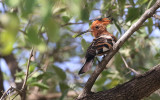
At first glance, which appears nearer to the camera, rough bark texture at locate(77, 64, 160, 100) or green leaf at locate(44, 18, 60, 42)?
green leaf at locate(44, 18, 60, 42)

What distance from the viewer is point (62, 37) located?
168 inches

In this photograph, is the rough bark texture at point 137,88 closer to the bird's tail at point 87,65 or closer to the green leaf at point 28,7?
the bird's tail at point 87,65

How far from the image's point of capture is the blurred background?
3.00 feet

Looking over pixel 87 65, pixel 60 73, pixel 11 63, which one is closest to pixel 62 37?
pixel 60 73

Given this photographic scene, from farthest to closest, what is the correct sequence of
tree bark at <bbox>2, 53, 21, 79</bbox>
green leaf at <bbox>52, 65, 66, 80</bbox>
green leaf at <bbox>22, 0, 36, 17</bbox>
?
tree bark at <bbox>2, 53, 21, 79</bbox> < green leaf at <bbox>52, 65, 66, 80</bbox> < green leaf at <bbox>22, 0, 36, 17</bbox>

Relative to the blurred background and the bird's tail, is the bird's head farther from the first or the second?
the bird's tail

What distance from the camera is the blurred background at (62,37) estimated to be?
914mm

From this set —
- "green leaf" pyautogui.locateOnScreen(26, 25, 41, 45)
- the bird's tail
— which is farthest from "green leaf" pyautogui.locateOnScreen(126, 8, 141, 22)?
"green leaf" pyautogui.locateOnScreen(26, 25, 41, 45)

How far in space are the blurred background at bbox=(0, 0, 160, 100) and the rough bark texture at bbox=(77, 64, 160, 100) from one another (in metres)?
0.37

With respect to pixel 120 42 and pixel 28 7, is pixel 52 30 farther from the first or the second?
pixel 120 42

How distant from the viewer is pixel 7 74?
5586mm

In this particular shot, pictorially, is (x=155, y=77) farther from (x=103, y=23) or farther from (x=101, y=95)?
(x=103, y=23)

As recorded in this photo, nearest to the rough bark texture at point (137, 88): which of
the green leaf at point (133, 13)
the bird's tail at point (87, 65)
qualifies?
the bird's tail at point (87, 65)

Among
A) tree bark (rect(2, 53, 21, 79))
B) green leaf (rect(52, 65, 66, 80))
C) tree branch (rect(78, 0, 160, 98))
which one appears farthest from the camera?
tree bark (rect(2, 53, 21, 79))
